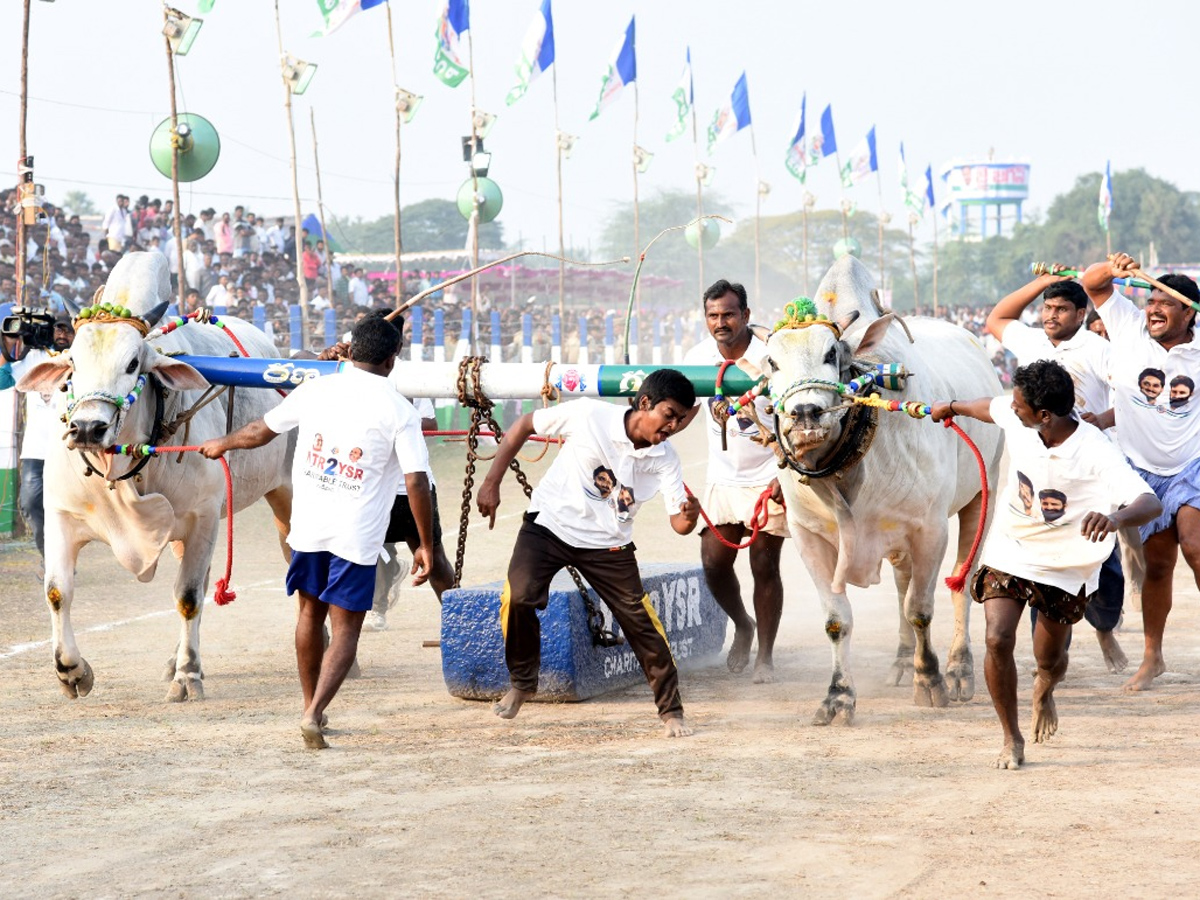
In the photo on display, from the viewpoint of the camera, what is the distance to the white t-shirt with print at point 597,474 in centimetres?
689

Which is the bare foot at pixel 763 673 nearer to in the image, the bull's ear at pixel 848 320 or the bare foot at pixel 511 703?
the bare foot at pixel 511 703

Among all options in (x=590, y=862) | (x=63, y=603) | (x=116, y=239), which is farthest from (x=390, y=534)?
(x=116, y=239)

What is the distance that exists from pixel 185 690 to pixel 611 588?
→ 91.1 inches

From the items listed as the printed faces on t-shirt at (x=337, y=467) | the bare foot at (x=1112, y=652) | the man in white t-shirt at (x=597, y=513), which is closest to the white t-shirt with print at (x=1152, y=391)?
the bare foot at (x=1112, y=652)

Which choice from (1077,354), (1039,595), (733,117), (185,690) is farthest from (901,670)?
(733,117)

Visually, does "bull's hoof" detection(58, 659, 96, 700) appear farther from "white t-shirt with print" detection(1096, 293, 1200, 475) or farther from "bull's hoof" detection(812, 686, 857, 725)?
"white t-shirt with print" detection(1096, 293, 1200, 475)

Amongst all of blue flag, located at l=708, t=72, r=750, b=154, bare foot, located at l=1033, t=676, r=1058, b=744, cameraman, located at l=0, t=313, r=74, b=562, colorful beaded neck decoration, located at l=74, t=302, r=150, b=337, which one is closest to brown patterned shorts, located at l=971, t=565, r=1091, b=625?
bare foot, located at l=1033, t=676, r=1058, b=744

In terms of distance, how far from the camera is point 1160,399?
25.4 feet

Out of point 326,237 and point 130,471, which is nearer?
point 130,471

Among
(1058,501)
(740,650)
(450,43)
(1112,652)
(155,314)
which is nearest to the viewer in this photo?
(1058,501)

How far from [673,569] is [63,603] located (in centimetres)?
303

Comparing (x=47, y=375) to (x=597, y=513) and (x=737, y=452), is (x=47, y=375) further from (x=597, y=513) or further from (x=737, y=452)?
(x=737, y=452)

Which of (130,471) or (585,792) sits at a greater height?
(130,471)

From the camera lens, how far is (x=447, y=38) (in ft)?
76.1
